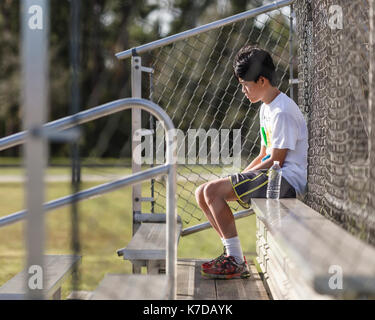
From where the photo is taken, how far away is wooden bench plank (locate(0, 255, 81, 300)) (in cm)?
183

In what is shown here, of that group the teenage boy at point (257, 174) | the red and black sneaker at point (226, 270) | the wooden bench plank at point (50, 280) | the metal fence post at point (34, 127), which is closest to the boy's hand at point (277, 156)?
the teenage boy at point (257, 174)

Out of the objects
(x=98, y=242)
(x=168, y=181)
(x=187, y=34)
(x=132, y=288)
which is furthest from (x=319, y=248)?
(x=98, y=242)

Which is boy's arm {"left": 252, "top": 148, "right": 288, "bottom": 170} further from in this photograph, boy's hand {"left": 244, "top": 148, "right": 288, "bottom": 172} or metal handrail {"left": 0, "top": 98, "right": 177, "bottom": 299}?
metal handrail {"left": 0, "top": 98, "right": 177, "bottom": 299}

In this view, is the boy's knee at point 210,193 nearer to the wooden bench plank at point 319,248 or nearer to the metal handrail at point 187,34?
the wooden bench plank at point 319,248

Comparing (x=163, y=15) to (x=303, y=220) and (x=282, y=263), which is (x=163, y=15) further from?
(x=282, y=263)

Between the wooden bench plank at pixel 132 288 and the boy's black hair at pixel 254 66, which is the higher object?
the boy's black hair at pixel 254 66

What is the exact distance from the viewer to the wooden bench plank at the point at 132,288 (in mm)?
1477

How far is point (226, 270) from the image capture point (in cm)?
232

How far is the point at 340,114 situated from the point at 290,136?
1.17 feet

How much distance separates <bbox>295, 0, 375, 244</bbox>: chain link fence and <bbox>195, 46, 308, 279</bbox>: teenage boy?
126 millimetres

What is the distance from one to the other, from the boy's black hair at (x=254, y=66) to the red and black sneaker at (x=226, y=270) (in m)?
0.89

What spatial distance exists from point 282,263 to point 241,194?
1.48 feet

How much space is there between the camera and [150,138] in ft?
9.26
